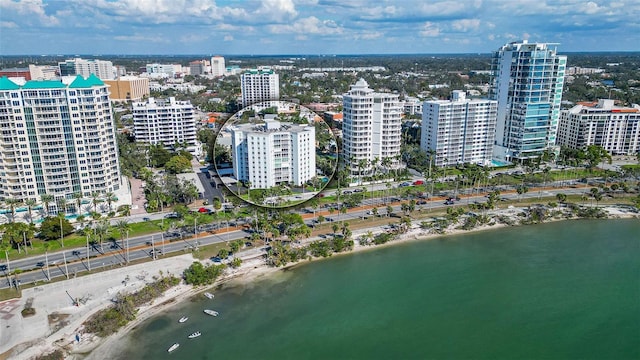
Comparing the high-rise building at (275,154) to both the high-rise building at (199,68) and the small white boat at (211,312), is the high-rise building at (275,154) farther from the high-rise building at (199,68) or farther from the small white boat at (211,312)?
the high-rise building at (199,68)

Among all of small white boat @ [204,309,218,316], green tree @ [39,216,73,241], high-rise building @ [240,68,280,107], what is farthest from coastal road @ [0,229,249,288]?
high-rise building @ [240,68,280,107]

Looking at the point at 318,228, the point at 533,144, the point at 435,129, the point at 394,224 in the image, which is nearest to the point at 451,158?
the point at 435,129

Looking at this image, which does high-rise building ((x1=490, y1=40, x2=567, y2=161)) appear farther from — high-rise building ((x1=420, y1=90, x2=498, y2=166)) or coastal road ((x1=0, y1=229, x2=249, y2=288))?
coastal road ((x1=0, y1=229, x2=249, y2=288))

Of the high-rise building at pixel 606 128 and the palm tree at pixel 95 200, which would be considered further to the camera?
the high-rise building at pixel 606 128

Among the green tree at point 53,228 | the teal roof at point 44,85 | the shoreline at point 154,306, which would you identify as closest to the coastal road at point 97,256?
the shoreline at point 154,306

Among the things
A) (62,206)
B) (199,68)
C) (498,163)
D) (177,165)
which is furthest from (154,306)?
(199,68)

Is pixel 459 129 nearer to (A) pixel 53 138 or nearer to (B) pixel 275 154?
(B) pixel 275 154
